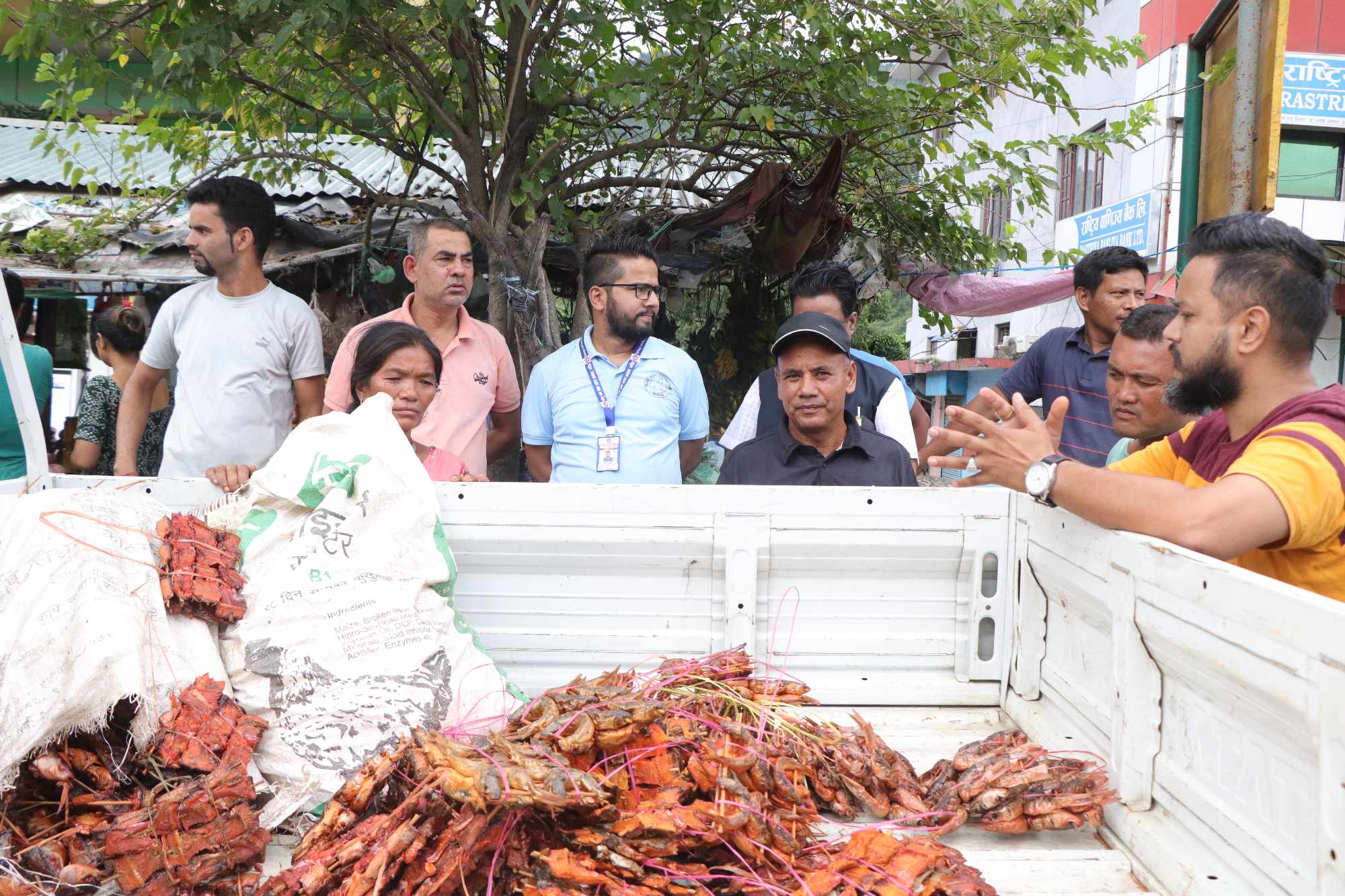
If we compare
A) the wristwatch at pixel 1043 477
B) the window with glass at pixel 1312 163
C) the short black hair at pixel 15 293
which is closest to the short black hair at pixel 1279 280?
the wristwatch at pixel 1043 477

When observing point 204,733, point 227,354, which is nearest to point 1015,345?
point 227,354

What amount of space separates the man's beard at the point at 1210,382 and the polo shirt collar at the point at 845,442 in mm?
1163

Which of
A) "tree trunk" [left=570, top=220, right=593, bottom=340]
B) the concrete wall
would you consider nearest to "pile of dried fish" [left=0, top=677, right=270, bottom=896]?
"tree trunk" [left=570, top=220, right=593, bottom=340]

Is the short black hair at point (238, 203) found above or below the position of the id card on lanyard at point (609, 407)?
above

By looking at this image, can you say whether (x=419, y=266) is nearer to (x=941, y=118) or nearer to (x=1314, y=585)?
(x=1314, y=585)

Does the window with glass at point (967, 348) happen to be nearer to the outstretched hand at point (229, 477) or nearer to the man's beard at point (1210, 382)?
the man's beard at point (1210, 382)

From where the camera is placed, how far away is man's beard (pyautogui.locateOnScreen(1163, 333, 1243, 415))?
2.20 metres

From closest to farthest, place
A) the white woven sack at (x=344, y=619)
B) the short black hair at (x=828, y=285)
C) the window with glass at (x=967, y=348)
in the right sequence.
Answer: the white woven sack at (x=344, y=619), the short black hair at (x=828, y=285), the window with glass at (x=967, y=348)

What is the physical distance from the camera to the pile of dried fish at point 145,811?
6.36 ft

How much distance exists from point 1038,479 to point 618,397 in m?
1.94

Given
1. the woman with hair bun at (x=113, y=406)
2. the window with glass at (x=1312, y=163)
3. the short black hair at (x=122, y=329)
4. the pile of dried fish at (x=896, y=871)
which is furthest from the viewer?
the window with glass at (x=1312, y=163)

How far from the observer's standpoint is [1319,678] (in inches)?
56.2

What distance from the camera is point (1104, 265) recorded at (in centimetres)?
423

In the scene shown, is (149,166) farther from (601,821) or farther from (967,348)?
(967,348)
